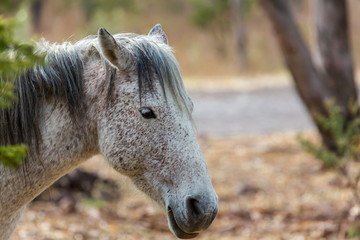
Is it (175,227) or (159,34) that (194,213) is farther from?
(159,34)

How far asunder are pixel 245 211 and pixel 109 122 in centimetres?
463

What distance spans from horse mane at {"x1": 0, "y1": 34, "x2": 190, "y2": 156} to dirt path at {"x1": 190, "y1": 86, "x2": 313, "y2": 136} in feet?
33.1

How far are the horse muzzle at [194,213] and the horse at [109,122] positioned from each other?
0.03m

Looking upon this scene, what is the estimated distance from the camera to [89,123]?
3.33m

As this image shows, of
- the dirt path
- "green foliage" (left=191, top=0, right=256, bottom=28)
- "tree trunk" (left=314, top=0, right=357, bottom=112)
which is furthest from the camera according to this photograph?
"green foliage" (left=191, top=0, right=256, bottom=28)

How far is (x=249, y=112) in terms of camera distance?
16156 mm

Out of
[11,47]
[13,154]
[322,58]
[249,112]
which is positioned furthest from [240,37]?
[13,154]

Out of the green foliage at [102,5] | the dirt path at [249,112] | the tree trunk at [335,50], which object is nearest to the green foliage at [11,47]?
the tree trunk at [335,50]

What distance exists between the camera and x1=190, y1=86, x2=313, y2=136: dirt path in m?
14.1

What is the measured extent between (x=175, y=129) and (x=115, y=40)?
1.58ft

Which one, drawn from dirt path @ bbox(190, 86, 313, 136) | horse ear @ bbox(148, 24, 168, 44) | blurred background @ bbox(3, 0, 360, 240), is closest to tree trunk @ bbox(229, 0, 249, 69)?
blurred background @ bbox(3, 0, 360, 240)

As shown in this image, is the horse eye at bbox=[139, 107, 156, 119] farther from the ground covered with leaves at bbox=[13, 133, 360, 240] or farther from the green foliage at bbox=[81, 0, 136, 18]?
the green foliage at bbox=[81, 0, 136, 18]

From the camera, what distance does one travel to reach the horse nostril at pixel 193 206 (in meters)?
3.08

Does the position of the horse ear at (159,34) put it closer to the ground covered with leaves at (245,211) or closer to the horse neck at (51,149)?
the horse neck at (51,149)
